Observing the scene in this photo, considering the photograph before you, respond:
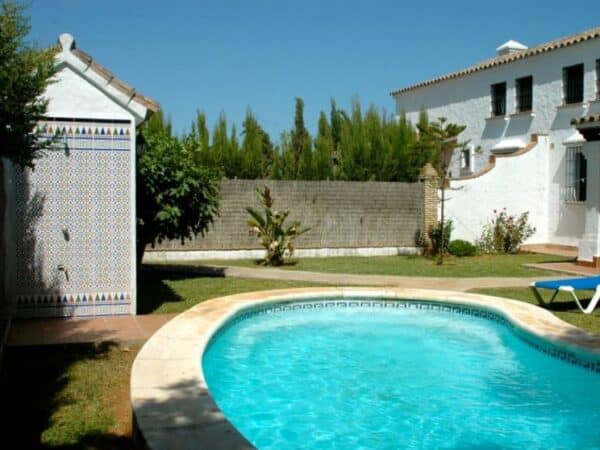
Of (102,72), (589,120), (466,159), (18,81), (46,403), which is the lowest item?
(46,403)

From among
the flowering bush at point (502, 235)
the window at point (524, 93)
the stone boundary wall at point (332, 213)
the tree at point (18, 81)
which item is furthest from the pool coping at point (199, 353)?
the window at point (524, 93)

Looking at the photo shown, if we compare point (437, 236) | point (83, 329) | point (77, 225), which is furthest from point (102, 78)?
point (437, 236)

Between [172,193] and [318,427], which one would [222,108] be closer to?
[172,193]

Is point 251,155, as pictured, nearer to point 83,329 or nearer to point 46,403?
point 83,329

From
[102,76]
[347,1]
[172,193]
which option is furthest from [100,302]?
[347,1]

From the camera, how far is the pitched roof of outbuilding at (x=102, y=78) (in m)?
8.98

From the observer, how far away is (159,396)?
5.43 metres

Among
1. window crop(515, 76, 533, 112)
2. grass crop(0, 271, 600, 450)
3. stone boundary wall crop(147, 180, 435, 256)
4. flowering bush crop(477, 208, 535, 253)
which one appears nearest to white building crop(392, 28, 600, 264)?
window crop(515, 76, 533, 112)

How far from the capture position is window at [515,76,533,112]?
82.6 feet

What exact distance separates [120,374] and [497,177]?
19.0 meters

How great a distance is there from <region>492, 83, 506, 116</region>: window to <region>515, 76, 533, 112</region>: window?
96 centimetres

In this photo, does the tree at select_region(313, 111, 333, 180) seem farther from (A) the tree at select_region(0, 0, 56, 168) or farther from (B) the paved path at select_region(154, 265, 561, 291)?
(A) the tree at select_region(0, 0, 56, 168)

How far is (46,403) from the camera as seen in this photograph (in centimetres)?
577

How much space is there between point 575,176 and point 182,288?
53.2 feet
